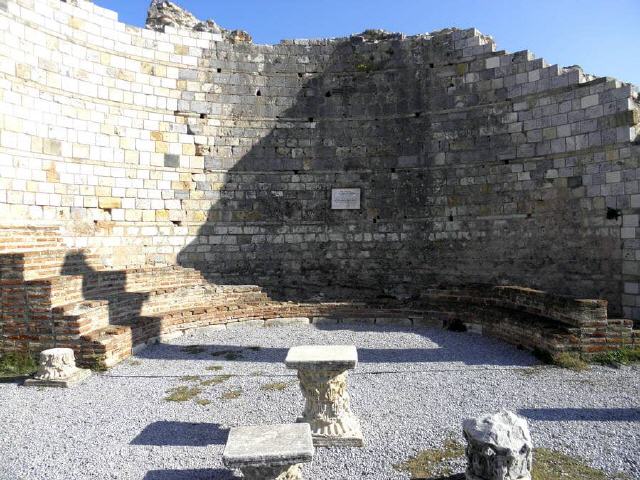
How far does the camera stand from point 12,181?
31.3 ft

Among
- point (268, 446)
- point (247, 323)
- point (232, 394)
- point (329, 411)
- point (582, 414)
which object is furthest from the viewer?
point (247, 323)

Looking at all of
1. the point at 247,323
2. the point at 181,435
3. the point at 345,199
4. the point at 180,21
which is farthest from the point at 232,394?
the point at 180,21

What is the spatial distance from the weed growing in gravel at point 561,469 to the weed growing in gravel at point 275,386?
10.7ft

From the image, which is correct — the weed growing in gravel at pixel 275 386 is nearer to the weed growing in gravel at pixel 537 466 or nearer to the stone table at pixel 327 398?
the stone table at pixel 327 398

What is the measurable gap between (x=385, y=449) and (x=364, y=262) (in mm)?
8401

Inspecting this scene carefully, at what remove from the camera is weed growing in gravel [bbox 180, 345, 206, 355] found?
27.0ft

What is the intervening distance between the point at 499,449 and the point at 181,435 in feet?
10.6

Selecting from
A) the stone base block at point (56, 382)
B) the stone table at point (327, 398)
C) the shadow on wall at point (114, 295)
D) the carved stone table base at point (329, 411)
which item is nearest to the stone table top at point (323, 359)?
the stone table at point (327, 398)

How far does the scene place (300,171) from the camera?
509 inches

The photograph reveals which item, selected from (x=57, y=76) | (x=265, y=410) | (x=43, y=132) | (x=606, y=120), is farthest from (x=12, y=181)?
(x=606, y=120)

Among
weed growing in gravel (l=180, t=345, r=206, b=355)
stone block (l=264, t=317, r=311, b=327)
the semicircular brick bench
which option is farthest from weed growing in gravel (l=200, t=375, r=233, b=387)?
stone block (l=264, t=317, r=311, b=327)

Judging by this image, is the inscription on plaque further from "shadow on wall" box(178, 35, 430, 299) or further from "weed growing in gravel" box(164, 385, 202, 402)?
"weed growing in gravel" box(164, 385, 202, 402)

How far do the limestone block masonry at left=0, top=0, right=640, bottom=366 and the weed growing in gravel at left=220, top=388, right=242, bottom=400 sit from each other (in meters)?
2.85

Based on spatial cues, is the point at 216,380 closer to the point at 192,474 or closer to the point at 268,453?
the point at 192,474
